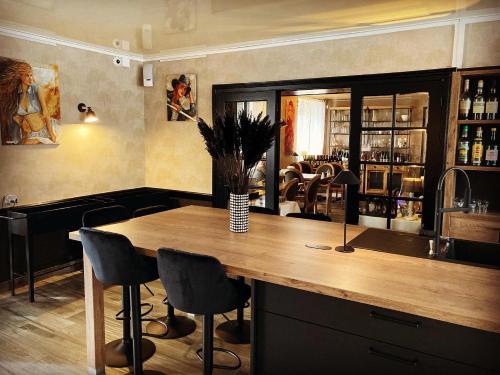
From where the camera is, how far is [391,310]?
175 centimetres

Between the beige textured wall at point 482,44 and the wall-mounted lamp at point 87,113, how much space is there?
3801 millimetres

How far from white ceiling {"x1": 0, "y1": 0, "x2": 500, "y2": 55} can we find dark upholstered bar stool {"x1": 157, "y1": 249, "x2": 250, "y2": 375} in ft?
6.47

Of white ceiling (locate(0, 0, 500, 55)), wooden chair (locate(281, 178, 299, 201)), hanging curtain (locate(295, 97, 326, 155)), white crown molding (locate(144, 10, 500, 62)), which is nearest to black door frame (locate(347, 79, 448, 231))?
white crown molding (locate(144, 10, 500, 62))

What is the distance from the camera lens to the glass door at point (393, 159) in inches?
156

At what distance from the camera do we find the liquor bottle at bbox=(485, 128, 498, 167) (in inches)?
138

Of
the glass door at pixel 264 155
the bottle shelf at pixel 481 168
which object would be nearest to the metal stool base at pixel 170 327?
the glass door at pixel 264 155

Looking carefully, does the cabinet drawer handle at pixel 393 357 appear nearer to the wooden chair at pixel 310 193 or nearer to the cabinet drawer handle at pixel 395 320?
the cabinet drawer handle at pixel 395 320

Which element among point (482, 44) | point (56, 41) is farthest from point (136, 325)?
point (482, 44)

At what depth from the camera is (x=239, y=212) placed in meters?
2.67

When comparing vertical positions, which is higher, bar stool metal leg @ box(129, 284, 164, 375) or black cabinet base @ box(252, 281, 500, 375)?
black cabinet base @ box(252, 281, 500, 375)

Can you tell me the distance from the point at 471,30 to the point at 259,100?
7.22 ft

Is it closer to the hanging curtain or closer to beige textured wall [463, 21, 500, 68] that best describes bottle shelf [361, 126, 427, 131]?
beige textured wall [463, 21, 500, 68]

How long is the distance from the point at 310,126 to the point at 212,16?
7.78 meters

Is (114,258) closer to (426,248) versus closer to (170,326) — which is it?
(170,326)
